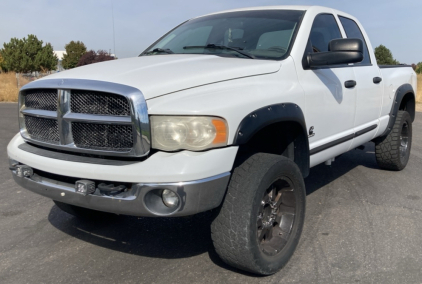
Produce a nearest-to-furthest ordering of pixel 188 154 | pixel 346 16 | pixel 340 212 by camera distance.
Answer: pixel 188 154 < pixel 340 212 < pixel 346 16

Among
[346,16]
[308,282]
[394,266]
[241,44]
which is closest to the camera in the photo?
[308,282]

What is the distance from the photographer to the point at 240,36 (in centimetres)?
384

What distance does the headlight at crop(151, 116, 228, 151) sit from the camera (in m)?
2.45

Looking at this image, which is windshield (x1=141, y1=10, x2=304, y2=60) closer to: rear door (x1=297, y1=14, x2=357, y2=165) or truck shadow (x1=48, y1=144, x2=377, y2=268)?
rear door (x1=297, y1=14, x2=357, y2=165)

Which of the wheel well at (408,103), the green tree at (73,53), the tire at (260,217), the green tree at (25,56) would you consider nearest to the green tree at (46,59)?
the green tree at (25,56)

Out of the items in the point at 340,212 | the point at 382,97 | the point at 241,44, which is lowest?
the point at 340,212

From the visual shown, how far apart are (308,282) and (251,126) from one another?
1.12 m

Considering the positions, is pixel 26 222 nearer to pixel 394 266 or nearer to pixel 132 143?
pixel 132 143

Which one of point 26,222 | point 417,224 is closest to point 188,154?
point 26,222

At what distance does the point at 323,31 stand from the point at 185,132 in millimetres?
2280

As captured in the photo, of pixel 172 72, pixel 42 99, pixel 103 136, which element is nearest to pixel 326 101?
pixel 172 72

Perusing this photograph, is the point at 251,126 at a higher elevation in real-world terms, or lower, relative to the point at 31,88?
lower

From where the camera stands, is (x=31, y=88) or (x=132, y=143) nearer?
(x=132, y=143)

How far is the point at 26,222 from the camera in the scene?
13.1 feet
